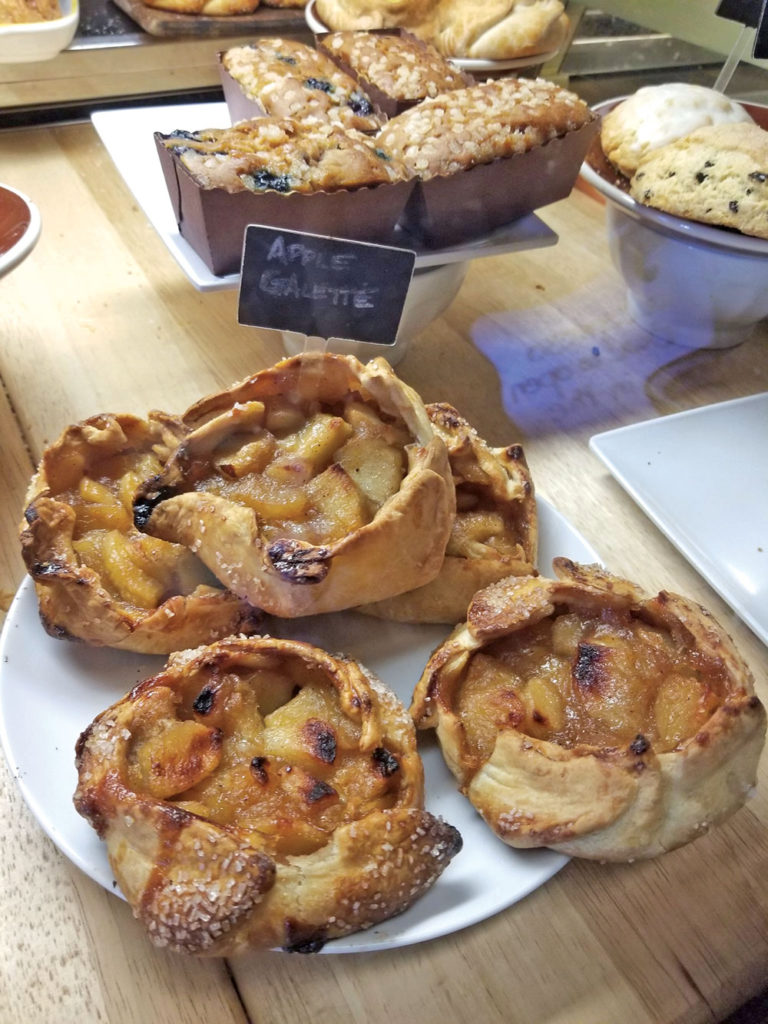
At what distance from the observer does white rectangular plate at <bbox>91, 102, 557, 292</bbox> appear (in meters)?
1.48

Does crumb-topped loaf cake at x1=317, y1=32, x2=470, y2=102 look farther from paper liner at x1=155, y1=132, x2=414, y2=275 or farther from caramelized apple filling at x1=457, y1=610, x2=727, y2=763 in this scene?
caramelized apple filling at x1=457, y1=610, x2=727, y2=763

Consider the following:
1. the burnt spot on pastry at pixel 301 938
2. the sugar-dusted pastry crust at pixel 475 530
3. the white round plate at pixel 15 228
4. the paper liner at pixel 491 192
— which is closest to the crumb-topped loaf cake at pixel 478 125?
the paper liner at pixel 491 192

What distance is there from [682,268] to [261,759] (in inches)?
57.3

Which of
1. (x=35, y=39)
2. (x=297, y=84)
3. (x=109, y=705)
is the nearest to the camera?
(x=109, y=705)

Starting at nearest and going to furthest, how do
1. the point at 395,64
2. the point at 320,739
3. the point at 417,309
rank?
the point at 320,739
the point at 417,309
the point at 395,64

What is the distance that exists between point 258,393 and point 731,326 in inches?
51.7

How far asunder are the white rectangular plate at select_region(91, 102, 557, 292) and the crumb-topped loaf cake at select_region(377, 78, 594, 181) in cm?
15

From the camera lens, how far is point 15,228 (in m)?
→ 1.47

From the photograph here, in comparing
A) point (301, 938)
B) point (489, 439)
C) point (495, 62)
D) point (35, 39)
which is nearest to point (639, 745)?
point (301, 938)

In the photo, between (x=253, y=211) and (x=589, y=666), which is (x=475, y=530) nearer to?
(x=589, y=666)

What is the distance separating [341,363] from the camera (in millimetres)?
1270

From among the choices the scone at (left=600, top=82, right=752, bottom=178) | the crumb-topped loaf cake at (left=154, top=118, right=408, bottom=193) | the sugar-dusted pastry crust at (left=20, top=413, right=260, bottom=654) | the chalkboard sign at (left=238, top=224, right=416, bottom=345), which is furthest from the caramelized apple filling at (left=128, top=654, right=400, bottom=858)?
the scone at (left=600, top=82, right=752, bottom=178)

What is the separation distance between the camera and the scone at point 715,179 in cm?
160

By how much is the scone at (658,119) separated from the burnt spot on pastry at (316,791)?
5.01 ft
